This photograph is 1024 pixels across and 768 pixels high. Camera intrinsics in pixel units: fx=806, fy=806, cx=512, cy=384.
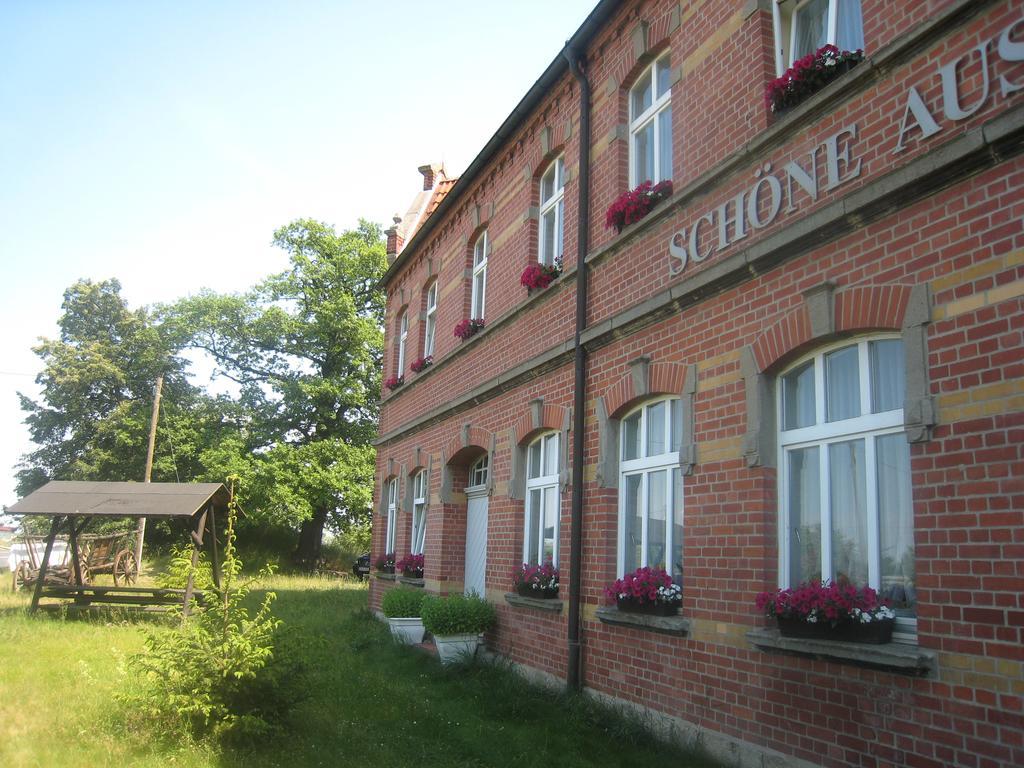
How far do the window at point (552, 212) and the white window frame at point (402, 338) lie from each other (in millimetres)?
6672

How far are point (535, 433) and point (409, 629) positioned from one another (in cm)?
404

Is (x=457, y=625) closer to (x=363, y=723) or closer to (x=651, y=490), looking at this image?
(x=363, y=723)

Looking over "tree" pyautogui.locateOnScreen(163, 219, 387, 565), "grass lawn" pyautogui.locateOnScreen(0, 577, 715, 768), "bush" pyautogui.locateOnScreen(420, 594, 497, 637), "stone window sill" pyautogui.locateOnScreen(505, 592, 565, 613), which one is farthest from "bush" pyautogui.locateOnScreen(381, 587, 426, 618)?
"tree" pyautogui.locateOnScreen(163, 219, 387, 565)

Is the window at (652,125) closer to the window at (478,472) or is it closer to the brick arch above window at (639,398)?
the brick arch above window at (639,398)

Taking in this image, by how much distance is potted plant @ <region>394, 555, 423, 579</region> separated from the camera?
14094mm

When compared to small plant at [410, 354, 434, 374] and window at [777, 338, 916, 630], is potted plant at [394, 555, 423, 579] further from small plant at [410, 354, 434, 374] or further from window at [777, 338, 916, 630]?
window at [777, 338, 916, 630]

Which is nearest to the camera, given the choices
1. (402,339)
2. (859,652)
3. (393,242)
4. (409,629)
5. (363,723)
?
(859,652)

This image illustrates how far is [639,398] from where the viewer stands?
795 centimetres

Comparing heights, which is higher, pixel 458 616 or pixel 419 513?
pixel 419 513

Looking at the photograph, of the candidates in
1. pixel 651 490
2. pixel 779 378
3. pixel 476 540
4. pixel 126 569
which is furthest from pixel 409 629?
pixel 126 569

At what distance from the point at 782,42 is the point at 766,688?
5.23 metres

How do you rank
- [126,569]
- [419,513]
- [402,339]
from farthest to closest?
[126,569] < [402,339] < [419,513]

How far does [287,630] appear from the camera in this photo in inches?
278

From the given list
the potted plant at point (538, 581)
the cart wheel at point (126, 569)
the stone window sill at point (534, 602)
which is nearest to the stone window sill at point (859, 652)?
the stone window sill at point (534, 602)
